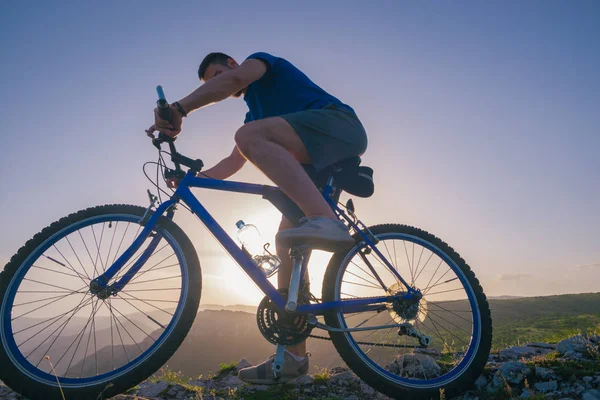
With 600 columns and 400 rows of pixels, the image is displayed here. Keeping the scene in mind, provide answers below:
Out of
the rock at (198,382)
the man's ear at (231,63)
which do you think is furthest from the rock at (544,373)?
the man's ear at (231,63)

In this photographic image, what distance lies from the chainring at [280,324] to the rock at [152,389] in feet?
4.96

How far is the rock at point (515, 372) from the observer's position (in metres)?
2.74

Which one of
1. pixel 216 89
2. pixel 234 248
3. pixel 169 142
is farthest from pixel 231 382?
pixel 216 89

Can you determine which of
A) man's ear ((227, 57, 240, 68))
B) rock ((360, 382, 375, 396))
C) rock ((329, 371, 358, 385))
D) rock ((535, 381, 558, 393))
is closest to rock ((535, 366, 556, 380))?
rock ((535, 381, 558, 393))

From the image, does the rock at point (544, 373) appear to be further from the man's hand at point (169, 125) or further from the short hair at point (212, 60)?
the short hair at point (212, 60)

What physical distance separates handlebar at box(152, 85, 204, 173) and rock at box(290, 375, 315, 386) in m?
2.41

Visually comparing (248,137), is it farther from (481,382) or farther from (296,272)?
(481,382)

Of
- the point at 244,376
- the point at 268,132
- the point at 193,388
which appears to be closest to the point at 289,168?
the point at 268,132

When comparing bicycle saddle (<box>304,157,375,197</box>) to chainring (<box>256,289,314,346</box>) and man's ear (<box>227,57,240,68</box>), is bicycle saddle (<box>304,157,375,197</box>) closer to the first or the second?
chainring (<box>256,289,314,346</box>)

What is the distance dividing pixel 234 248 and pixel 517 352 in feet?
12.6

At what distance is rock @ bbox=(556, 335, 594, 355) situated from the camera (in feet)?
10.9

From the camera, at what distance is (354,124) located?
9.88 feet

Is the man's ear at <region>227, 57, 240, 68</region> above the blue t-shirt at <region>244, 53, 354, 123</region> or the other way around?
above

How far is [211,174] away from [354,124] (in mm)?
1706
